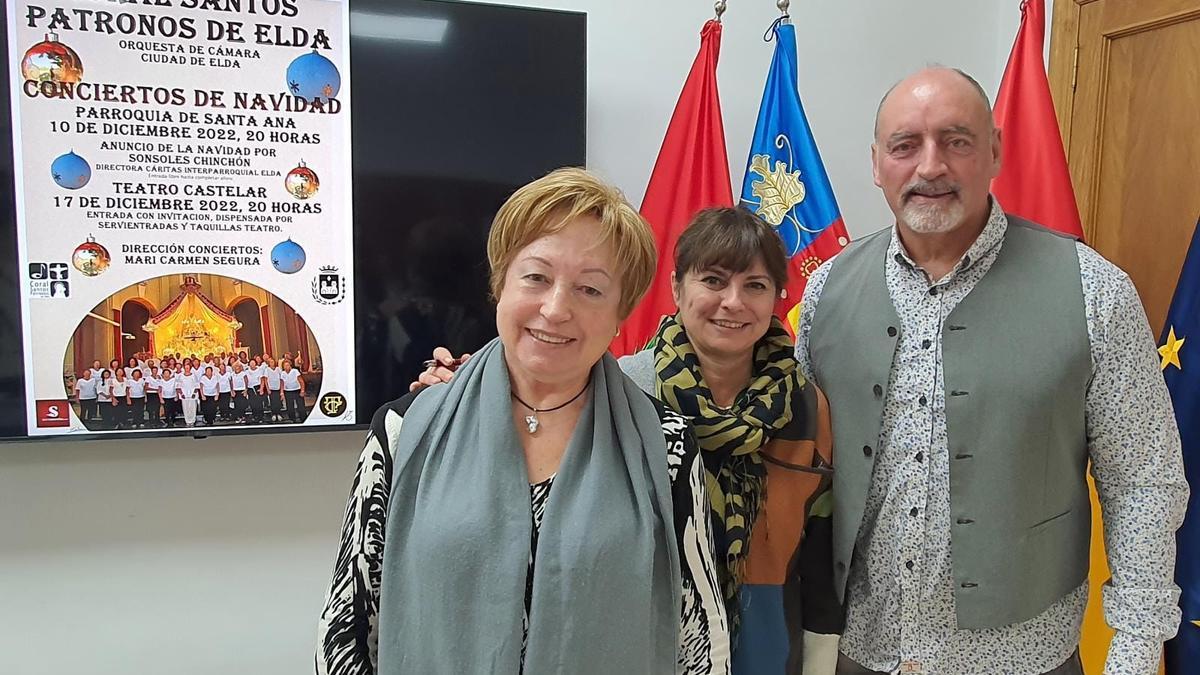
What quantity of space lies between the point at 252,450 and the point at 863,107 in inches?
77.6

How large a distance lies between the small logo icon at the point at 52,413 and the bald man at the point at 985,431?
1641 mm

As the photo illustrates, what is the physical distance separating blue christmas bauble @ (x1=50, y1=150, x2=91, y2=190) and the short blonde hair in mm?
1164

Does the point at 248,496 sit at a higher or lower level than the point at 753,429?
lower

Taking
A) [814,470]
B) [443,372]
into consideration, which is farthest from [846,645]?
[443,372]

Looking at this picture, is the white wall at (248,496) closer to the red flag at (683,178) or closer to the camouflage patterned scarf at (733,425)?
the red flag at (683,178)

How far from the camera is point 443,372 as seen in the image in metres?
1.39

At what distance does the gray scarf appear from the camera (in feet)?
3.59

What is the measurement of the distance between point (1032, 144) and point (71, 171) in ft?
7.32

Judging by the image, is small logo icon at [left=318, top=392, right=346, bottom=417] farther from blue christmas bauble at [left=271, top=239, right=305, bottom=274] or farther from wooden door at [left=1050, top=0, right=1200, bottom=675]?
wooden door at [left=1050, top=0, right=1200, bottom=675]

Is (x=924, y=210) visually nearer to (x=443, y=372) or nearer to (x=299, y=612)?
(x=443, y=372)

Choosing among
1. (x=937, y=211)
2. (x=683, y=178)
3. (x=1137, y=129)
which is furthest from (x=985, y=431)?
(x=1137, y=129)

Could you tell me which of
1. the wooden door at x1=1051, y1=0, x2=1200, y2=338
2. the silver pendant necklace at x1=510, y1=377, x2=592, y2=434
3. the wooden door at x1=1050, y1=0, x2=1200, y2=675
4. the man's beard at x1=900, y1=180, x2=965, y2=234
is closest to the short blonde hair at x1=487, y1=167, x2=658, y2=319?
the silver pendant necklace at x1=510, y1=377, x2=592, y2=434

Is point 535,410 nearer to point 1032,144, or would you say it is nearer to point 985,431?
point 985,431

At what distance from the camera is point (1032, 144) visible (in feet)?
6.73
